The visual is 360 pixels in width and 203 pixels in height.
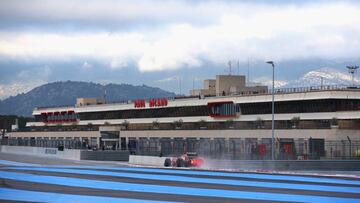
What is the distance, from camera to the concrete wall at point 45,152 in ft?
223

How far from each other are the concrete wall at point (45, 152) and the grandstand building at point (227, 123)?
1.85 metres

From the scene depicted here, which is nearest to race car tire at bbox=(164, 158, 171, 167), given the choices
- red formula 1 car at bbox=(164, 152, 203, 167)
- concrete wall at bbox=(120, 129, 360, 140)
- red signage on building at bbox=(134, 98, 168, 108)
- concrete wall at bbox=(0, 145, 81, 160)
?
red formula 1 car at bbox=(164, 152, 203, 167)

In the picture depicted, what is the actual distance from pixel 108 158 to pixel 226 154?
1808 centimetres

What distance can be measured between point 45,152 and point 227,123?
38.6m

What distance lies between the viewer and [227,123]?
10531 cm

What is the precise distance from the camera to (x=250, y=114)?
103 meters

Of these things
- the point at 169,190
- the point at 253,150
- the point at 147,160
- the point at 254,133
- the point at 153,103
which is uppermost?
the point at 153,103

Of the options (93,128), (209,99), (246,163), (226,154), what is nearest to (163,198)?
(246,163)

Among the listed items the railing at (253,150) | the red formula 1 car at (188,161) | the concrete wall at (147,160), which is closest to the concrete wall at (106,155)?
the concrete wall at (147,160)

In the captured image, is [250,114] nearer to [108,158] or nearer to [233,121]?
[233,121]

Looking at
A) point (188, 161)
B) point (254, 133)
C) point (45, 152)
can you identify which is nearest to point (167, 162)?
point (188, 161)

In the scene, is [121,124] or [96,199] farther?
[121,124]

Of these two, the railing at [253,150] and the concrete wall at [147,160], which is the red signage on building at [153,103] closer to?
the concrete wall at [147,160]

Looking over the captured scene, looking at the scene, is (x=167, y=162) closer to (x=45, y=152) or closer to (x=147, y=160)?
(x=147, y=160)
